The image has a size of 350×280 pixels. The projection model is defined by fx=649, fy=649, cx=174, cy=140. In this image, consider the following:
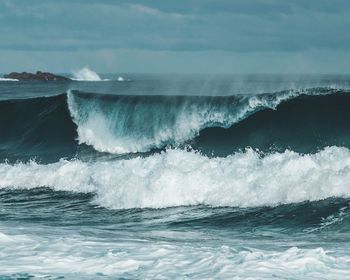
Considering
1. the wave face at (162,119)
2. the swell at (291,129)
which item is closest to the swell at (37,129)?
the wave face at (162,119)

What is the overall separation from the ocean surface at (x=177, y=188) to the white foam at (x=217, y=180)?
3 centimetres

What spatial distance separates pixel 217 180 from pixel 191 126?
686 cm

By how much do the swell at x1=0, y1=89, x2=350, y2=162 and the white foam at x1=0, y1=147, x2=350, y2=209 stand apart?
3801mm

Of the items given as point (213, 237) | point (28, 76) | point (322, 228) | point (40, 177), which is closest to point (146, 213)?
point (213, 237)

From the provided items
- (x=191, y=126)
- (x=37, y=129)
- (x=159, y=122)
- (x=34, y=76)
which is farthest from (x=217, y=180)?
(x=34, y=76)

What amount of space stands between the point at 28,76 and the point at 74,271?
345 feet

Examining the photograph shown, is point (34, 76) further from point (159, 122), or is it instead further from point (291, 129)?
point (291, 129)

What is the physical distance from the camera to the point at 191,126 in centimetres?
2031

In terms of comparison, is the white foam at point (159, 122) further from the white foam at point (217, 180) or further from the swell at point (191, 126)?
the white foam at point (217, 180)

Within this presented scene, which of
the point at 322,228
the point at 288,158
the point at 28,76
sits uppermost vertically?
the point at 28,76

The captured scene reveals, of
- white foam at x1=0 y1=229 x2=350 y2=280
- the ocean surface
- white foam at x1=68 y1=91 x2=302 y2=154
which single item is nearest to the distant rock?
the ocean surface

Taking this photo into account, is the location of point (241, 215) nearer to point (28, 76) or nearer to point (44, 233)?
point (44, 233)

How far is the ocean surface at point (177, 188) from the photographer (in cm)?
738

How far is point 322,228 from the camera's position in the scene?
33.8ft
